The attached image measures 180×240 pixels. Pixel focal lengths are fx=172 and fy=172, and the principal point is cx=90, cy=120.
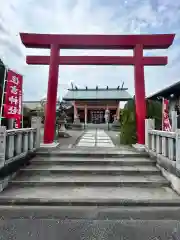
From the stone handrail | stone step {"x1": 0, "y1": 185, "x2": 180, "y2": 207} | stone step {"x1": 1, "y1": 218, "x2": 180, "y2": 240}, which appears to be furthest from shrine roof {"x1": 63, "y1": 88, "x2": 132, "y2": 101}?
stone step {"x1": 1, "y1": 218, "x2": 180, "y2": 240}

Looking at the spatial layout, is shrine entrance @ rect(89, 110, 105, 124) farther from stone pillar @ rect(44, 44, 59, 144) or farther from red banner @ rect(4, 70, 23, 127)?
red banner @ rect(4, 70, 23, 127)

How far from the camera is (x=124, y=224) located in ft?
8.29

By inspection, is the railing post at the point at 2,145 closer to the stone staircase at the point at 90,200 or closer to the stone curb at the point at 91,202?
the stone staircase at the point at 90,200

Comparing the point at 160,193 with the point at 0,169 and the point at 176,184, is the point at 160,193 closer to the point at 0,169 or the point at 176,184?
the point at 176,184

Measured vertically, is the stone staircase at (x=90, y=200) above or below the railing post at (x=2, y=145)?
below

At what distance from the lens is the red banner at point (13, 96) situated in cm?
434

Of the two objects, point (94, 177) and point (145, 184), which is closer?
point (145, 184)

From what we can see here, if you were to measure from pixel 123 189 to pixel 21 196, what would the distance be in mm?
2035

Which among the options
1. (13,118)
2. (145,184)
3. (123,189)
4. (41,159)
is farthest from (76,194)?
(13,118)

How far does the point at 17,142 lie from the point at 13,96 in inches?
48.8

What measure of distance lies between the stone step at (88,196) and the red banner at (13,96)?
1.79 m

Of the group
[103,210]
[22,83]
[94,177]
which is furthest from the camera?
[22,83]

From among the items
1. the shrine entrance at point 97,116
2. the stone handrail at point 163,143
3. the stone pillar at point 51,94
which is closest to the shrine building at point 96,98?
the shrine entrance at point 97,116

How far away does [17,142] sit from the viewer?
426 cm
